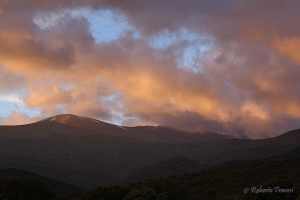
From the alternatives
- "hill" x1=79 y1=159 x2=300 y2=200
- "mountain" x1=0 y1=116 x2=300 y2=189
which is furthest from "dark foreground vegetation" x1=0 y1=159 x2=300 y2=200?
"mountain" x1=0 y1=116 x2=300 y2=189

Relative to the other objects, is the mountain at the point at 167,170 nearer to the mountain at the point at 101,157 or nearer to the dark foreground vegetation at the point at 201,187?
the mountain at the point at 101,157

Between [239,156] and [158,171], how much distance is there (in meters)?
39.3

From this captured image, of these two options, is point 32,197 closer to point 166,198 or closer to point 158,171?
point 166,198

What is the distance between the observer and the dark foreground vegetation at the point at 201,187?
31.5m

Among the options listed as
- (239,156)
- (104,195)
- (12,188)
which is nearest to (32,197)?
(12,188)

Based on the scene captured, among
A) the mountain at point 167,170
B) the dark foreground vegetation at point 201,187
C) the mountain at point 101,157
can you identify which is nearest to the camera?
the dark foreground vegetation at point 201,187

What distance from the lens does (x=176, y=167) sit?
133m

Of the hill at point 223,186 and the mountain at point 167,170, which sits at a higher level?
the mountain at point 167,170

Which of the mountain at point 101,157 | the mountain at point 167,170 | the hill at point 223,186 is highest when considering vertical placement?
the mountain at point 101,157

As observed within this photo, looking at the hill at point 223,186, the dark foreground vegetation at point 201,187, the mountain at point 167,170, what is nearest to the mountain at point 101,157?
the mountain at point 167,170

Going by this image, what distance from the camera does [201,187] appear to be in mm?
56500

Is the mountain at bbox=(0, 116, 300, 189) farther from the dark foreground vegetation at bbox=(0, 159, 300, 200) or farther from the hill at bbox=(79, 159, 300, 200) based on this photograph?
the dark foreground vegetation at bbox=(0, 159, 300, 200)

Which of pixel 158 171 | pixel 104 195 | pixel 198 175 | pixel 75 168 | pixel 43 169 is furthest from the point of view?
pixel 75 168

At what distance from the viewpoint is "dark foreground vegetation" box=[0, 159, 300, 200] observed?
31.5 m
